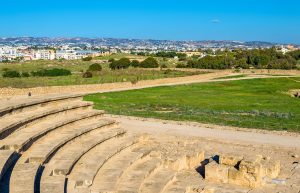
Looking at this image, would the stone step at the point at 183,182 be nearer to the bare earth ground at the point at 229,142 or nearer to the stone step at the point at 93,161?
the bare earth ground at the point at 229,142

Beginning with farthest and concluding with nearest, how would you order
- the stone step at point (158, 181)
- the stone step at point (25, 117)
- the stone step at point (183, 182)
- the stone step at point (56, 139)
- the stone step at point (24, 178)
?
the stone step at point (183, 182)
the stone step at point (25, 117)
the stone step at point (158, 181)
the stone step at point (56, 139)
the stone step at point (24, 178)

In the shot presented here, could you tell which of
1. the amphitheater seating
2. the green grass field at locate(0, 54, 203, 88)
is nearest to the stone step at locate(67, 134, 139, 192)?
the amphitheater seating

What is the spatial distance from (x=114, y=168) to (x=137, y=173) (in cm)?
81

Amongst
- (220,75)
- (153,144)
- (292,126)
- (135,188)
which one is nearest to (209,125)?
(292,126)

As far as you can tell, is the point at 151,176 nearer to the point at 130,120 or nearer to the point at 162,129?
the point at 162,129

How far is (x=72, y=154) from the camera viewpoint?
532 inches

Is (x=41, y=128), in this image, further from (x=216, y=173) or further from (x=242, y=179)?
(x=242, y=179)

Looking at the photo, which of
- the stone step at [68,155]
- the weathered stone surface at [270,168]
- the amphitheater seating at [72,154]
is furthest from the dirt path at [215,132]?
the stone step at [68,155]

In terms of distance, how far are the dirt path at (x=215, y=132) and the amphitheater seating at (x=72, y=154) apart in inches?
177

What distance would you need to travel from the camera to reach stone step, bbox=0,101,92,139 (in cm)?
1320

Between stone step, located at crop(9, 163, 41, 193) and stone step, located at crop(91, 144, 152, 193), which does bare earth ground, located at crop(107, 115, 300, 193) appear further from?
stone step, located at crop(9, 163, 41, 193)

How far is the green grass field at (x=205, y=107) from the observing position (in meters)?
27.3

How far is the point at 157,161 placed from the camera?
1548cm

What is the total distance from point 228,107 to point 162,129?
1170 cm
